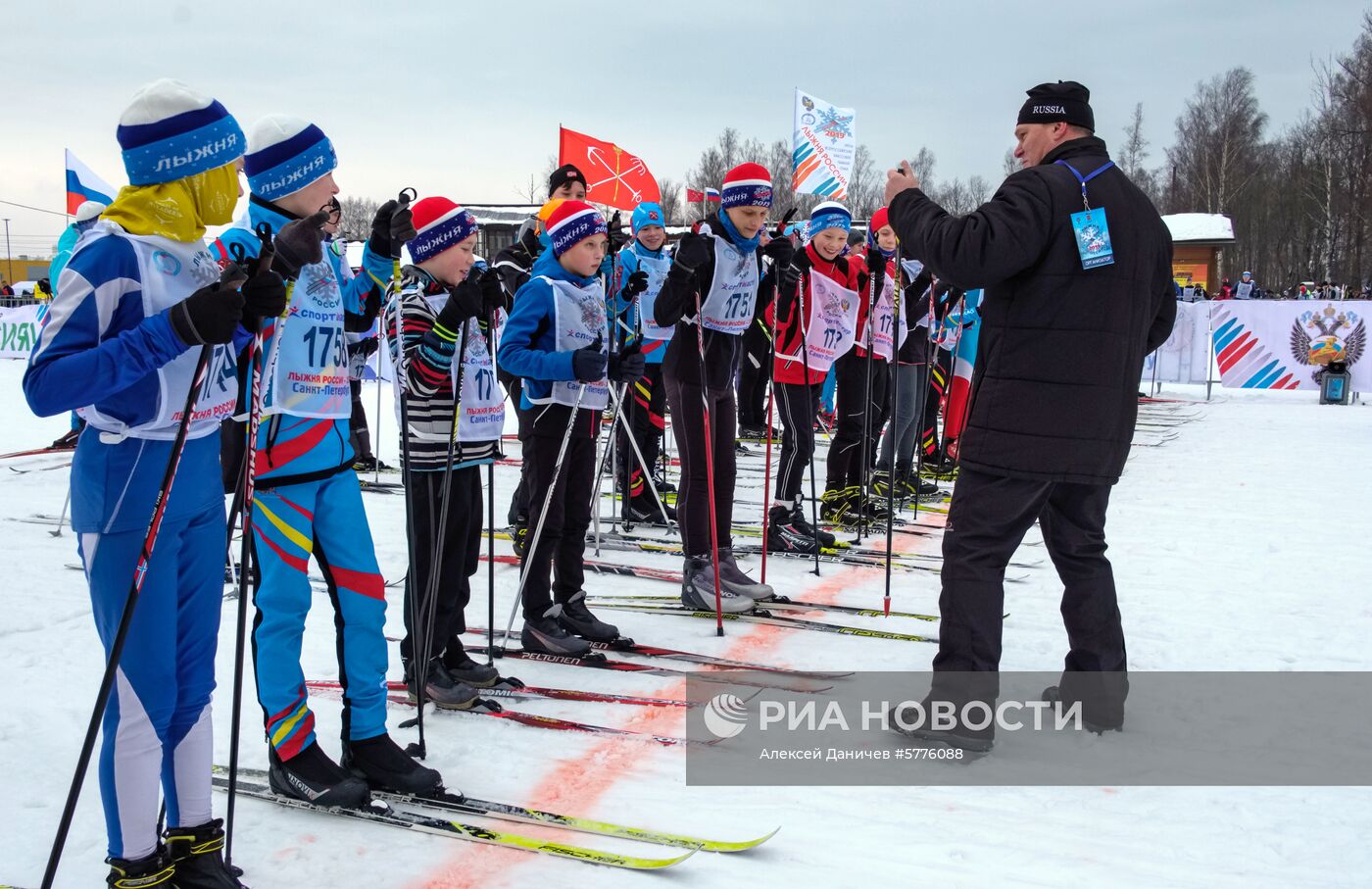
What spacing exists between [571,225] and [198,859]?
272 cm

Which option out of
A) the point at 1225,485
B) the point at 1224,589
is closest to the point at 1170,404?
the point at 1225,485

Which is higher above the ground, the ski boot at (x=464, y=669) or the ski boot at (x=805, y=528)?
the ski boot at (x=805, y=528)

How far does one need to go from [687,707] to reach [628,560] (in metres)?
2.48

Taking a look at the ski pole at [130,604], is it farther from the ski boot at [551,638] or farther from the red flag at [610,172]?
the red flag at [610,172]

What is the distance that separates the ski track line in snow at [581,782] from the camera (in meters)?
2.59

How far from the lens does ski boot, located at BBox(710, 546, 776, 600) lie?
5.08 metres

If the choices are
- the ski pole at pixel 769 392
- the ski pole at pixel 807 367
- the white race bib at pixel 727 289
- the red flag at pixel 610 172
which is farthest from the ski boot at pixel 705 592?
the red flag at pixel 610 172

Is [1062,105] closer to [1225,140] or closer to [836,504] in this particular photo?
[836,504]

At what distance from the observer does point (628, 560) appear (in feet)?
20.2

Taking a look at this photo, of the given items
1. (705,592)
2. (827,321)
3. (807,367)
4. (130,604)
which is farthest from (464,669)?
(827,321)

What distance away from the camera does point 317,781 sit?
2.91m

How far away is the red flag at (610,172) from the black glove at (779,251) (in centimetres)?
Result: 556

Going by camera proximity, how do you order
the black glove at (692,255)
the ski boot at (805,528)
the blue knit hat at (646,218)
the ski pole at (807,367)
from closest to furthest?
the black glove at (692,255)
the ski pole at (807,367)
the ski boot at (805,528)
the blue knit hat at (646,218)

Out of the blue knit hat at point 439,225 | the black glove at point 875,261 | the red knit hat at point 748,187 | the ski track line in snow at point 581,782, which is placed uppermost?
the red knit hat at point 748,187
